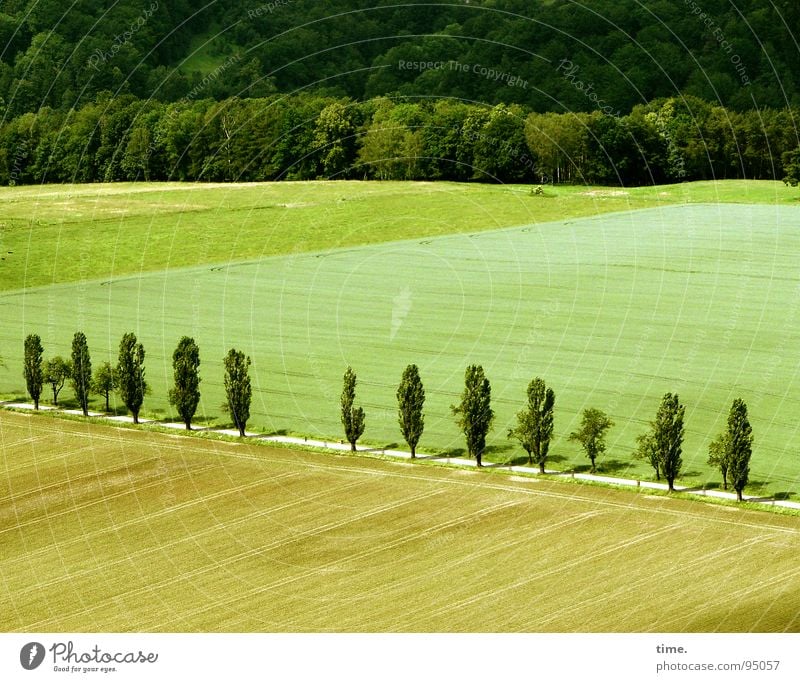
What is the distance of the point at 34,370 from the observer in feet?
245

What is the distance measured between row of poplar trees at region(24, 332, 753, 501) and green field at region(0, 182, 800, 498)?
1.36 m

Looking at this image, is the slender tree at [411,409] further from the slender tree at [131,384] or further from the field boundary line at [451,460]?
the slender tree at [131,384]

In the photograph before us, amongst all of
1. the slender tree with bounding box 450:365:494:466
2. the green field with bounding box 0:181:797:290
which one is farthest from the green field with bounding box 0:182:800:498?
the slender tree with bounding box 450:365:494:466

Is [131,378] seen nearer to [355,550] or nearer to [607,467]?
[355,550]

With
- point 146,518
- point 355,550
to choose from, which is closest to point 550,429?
point 355,550

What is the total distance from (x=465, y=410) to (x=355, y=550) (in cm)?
1383

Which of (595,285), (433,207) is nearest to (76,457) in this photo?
(595,285)

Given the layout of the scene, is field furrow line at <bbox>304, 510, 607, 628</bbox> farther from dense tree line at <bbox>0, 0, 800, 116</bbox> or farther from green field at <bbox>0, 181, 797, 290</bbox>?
dense tree line at <bbox>0, 0, 800, 116</bbox>

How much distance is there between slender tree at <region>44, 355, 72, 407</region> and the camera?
75.8 metres

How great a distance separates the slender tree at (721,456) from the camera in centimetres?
5938

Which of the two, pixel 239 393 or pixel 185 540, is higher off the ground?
pixel 239 393

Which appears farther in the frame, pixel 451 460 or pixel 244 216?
pixel 244 216

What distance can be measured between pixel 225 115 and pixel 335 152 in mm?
11696

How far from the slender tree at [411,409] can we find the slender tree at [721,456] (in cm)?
1325
